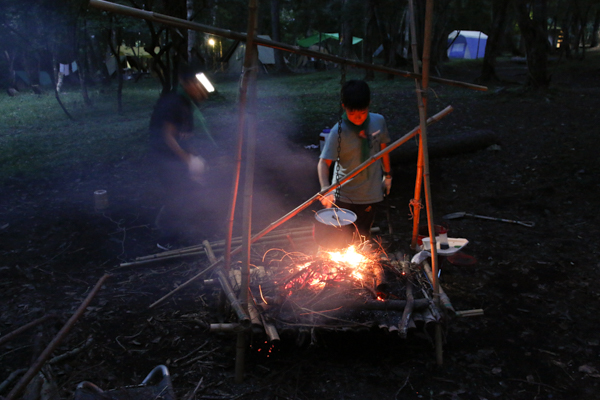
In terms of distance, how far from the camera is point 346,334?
377cm

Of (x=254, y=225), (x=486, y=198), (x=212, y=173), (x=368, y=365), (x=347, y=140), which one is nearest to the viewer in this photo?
(x=368, y=365)

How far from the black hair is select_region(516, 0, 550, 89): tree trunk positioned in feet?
38.2

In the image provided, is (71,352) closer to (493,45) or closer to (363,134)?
(363,134)

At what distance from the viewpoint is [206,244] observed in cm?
552

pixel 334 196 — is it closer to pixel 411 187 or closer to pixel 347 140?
pixel 347 140

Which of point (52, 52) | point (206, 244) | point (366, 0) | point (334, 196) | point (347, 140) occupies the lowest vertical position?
point (206, 244)

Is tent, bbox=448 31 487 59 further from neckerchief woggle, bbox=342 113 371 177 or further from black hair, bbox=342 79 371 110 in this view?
black hair, bbox=342 79 371 110

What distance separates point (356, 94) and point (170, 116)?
2775 mm

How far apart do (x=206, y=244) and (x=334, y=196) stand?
197 cm

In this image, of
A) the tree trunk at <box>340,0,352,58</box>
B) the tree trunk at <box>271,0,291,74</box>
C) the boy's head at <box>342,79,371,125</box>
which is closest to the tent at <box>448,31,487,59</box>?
the tree trunk at <box>271,0,291,74</box>

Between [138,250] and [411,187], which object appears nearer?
[138,250]

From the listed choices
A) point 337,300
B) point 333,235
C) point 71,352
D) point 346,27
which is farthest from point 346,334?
point 346,27

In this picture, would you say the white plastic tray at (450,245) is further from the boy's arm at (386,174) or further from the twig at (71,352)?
the twig at (71,352)

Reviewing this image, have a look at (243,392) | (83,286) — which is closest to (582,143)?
(243,392)
